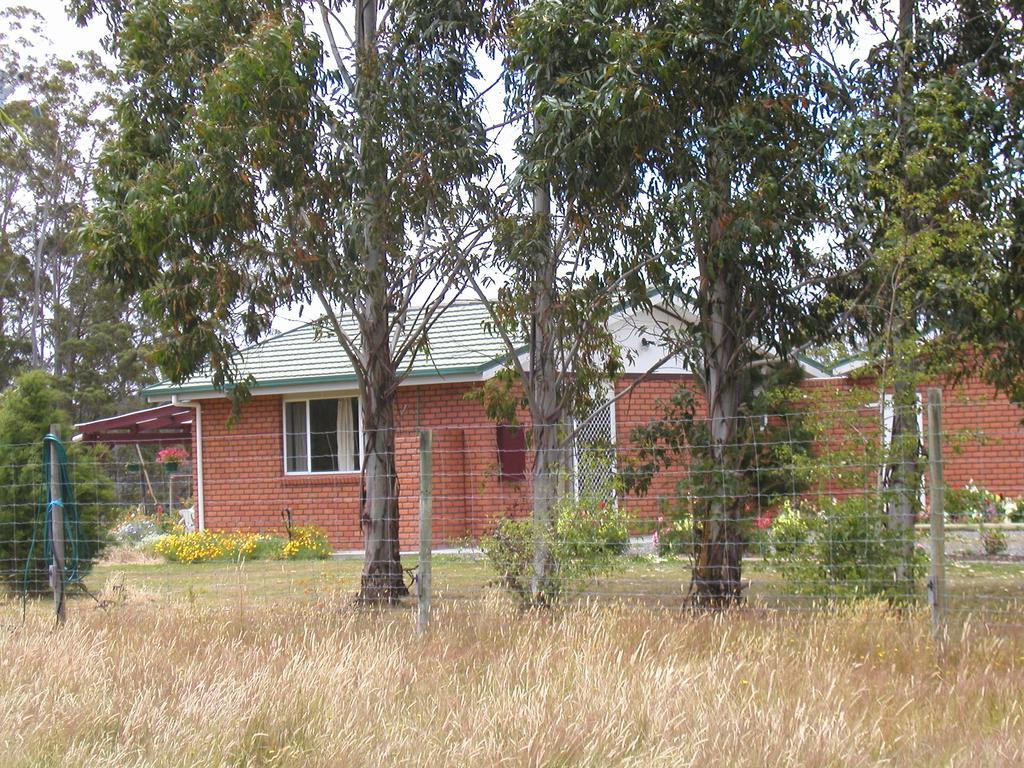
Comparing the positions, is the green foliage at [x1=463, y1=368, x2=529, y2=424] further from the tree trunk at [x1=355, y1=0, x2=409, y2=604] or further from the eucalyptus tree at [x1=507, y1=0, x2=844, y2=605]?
the eucalyptus tree at [x1=507, y1=0, x2=844, y2=605]

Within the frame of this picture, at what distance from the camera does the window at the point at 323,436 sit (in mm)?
20781

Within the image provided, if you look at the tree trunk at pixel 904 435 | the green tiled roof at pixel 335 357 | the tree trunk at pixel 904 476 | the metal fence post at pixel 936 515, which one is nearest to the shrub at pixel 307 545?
the green tiled roof at pixel 335 357

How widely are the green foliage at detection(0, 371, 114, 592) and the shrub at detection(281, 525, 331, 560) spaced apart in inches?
192

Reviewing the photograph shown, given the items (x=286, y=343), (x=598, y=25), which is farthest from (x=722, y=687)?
(x=286, y=343)

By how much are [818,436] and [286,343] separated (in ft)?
45.8

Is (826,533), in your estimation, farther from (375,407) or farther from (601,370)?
(375,407)

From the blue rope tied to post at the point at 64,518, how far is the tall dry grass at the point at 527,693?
2004 millimetres

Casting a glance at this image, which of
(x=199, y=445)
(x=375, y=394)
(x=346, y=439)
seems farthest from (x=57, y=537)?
(x=199, y=445)

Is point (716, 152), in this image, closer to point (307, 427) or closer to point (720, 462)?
point (720, 462)

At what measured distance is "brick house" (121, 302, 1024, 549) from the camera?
1923 cm

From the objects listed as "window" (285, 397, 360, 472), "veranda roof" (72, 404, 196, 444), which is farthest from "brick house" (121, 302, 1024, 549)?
"veranda roof" (72, 404, 196, 444)

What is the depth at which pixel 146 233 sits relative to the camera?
1107 cm

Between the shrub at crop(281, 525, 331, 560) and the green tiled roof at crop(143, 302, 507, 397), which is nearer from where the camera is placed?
the shrub at crop(281, 525, 331, 560)

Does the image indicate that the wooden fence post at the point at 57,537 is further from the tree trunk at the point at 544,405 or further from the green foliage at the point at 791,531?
the green foliage at the point at 791,531
